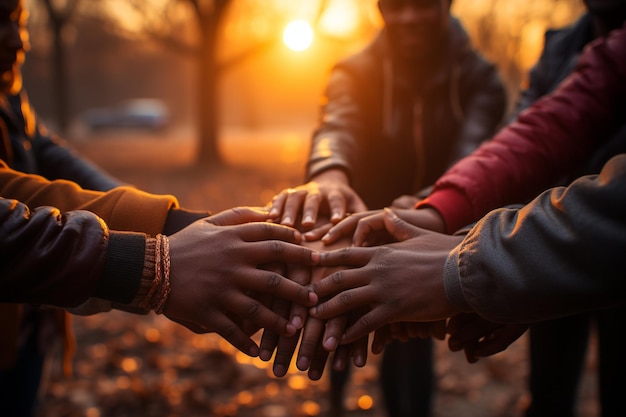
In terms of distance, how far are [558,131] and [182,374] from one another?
288cm

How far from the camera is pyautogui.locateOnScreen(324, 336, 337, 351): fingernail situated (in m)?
1.63

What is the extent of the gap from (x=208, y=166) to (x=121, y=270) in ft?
39.8

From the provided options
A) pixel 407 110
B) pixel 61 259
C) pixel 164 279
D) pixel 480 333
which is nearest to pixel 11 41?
pixel 61 259

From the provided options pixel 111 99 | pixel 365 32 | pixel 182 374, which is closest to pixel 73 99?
pixel 111 99

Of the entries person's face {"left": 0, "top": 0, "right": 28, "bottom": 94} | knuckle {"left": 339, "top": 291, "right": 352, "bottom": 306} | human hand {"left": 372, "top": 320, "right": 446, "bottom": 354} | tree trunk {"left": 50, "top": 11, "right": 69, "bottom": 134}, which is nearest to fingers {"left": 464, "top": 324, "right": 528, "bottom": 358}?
human hand {"left": 372, "top": 320, "right": 446, "bottom": 354}

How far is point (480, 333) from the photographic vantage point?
1.70 m

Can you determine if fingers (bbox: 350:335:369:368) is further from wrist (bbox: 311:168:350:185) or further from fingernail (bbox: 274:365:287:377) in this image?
wrist (bbox: 311:168:350:185)

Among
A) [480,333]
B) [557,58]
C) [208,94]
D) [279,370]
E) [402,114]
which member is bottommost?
[208,94]

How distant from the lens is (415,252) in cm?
165

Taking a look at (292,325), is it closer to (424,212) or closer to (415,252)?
(415,252)

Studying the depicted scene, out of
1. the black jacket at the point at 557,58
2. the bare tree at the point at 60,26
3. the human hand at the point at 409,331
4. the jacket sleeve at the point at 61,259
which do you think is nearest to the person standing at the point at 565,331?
the black jacket at the point at 557,58

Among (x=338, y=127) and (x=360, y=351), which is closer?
(x=360, y=351)

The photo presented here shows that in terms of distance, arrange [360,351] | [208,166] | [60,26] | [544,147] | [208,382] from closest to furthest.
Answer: [360,351] < [544,147] < [208,382] < [208,166] < [60,26]

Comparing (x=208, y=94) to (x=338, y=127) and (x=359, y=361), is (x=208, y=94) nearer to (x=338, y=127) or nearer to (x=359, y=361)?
(x=338, y=127)
